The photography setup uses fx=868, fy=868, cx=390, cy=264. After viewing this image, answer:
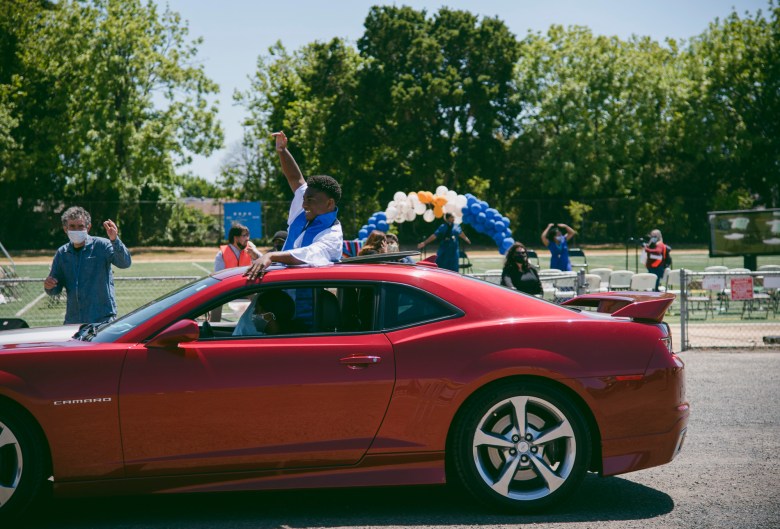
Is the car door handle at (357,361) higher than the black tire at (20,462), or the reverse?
the car door handle at (357,361)

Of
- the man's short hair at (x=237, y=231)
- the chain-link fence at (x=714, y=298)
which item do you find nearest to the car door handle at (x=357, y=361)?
the chain-link fence at (x=714, y=298)

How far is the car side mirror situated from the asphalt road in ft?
3.15

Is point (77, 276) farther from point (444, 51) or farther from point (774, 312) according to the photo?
point (444, 51)

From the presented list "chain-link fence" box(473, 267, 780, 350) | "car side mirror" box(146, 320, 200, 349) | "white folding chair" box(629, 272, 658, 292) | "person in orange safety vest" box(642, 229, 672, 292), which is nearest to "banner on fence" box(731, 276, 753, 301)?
"chain-link fence" box(473, 267, 780, 350)

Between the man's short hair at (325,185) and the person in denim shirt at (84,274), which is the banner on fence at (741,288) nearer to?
the man's short hair at (325,185)

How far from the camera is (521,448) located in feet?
15.5

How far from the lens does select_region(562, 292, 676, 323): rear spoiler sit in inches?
199

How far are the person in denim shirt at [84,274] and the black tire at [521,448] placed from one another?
12.3 ft

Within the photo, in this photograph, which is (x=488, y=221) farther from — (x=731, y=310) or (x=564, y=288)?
(x=564, y=288)

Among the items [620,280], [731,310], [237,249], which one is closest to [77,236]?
[237,249]

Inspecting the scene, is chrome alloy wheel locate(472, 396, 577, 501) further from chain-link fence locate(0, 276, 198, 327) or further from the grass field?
chain-link fence locate(0, 276, 198, 327)

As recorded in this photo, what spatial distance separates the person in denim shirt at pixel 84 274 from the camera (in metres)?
7.09

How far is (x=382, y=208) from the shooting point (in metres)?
55.4

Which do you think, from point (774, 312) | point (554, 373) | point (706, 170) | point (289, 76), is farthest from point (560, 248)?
point (289, 76)
